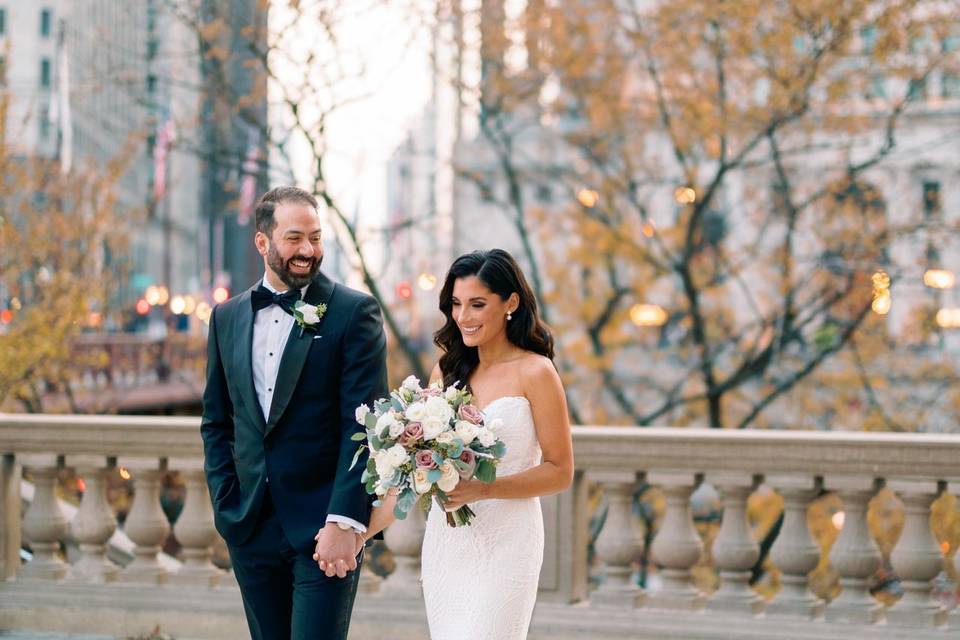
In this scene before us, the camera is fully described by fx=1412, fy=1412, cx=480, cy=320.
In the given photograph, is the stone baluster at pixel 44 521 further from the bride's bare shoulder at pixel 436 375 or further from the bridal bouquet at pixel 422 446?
the bridal bouquet at pixel 422 446

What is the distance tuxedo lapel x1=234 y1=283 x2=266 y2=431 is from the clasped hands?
1.46 feet

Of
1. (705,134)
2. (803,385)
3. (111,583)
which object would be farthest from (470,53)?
(111,583)

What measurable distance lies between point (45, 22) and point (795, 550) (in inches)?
3415

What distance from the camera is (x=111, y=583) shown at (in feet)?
24.5

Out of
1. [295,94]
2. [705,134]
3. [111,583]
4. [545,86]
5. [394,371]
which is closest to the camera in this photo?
[111,583]

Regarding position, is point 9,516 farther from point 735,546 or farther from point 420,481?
point 420,481

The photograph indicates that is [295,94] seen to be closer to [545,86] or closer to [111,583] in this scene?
[545,86]

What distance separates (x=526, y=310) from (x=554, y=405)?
351 millimetres

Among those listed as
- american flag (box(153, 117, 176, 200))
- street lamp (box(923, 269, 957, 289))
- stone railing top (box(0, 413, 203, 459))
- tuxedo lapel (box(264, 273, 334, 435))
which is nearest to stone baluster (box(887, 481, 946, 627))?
tuxedo lapel (box(264, 273, 334, 435))

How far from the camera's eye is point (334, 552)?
4.51 meters

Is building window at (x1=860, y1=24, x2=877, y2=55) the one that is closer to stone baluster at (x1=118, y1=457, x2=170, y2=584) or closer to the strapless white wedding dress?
stone baluster at (x1=118, y1=457, x2=170, y2=584)

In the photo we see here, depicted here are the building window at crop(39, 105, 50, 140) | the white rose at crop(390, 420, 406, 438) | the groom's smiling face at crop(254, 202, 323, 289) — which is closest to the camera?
the white rose at crop(390, 420, 406, 438)

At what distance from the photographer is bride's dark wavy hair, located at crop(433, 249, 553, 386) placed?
15.6 ft

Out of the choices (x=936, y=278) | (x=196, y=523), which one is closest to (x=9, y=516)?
(x=196, y=523)
